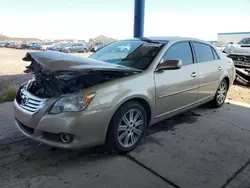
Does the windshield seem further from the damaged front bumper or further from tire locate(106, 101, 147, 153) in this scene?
the damaged front bumper

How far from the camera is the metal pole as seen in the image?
21.4 feet

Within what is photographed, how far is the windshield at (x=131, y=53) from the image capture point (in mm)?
3465

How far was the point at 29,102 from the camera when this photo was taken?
113 inches

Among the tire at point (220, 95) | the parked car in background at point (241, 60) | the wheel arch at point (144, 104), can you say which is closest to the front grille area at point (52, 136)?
the wheel arch at point (144, 104)

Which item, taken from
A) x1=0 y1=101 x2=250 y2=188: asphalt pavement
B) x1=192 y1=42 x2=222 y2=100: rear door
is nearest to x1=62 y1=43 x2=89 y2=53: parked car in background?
x1=192 y1=42 x2=222 y2=100: rear door

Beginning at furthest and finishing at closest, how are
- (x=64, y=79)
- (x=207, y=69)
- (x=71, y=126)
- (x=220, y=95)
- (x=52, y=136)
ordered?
1. (x=220, y=95)
2. (x=207, y=69)
3. (x=64, y=79)
4. (x=52, y=136)
5. (x=71, y=126)

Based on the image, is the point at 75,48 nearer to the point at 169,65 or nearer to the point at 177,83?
the point at 177,83

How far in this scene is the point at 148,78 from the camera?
3.20 m

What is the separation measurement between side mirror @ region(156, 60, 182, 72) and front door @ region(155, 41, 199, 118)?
0.29 ft

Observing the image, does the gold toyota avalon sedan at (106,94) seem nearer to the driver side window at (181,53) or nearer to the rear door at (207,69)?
the driver side window at (181,53)

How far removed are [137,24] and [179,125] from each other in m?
3.59

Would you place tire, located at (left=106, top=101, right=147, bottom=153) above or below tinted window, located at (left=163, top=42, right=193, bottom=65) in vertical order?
below

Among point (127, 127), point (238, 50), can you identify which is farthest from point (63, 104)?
point (238, 50)

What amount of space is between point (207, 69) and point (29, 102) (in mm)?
3243
